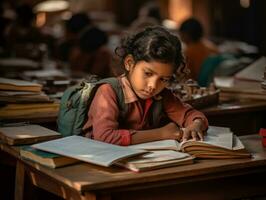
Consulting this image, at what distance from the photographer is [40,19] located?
1086cm

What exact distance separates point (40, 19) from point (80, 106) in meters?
7.91

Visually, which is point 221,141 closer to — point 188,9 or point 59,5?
point 59,5

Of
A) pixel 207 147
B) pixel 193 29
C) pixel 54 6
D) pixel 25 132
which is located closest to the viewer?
pixel 207 147

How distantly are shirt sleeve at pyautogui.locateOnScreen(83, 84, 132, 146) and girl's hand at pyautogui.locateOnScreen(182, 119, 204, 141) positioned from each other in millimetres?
240

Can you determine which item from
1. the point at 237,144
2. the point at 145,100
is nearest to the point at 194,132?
the point at 237,144

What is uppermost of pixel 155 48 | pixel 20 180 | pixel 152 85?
pixel 155 48

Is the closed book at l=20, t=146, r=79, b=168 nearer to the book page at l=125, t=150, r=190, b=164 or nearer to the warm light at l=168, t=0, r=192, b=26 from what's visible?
the book page at l=125, t=150, r=190, b=164

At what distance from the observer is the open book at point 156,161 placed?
8.43 feet

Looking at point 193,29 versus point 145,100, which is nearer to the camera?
point 145,100

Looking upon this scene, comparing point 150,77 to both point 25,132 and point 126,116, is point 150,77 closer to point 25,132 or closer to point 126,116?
point 126,116

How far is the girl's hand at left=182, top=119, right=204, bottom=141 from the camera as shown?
297 centimetres

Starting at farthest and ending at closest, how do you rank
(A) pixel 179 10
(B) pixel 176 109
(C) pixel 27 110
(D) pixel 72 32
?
(A) pixel 179 10 → (D) pixel 72 32 → (C) pixel 27 110 → (B) pixel 176 109

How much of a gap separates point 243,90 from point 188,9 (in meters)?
7.06

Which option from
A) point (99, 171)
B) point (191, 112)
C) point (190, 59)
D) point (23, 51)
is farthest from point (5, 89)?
point (23, 51)
